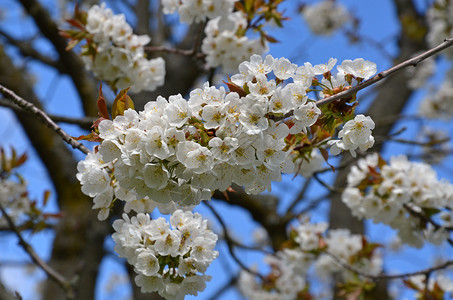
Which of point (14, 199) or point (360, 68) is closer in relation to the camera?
point (360, 68)

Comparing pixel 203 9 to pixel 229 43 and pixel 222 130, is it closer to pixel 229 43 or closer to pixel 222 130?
pixel 229 43

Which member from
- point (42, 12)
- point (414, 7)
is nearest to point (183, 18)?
point (42, 12)

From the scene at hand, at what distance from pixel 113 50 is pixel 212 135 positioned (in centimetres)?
126

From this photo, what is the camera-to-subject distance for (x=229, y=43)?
222 cm

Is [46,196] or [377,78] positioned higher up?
[377,78]

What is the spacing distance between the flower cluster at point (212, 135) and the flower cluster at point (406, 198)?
3.46 feet

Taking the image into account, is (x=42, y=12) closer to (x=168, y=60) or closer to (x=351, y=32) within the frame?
(x=168, y=60)

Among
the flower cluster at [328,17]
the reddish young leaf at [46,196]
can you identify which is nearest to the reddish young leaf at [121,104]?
the reddish young leaf at [46,196]

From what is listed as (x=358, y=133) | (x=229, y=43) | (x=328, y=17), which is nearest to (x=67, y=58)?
(x=229, y=43)

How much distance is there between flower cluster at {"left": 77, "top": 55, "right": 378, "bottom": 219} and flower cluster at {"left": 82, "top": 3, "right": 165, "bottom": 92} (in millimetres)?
1072

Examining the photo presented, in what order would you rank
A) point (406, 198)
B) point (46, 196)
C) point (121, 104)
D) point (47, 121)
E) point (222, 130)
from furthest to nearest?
point (46, 196) < point (406, 198) < point (47, 121) < point (121, 104) < point (222, 130)

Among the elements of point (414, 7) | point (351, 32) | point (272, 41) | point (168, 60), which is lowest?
point (272, 41)

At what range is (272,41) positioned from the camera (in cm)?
223

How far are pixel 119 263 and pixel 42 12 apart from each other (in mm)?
2182
